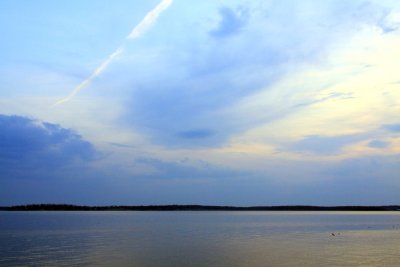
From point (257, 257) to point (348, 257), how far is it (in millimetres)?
8178

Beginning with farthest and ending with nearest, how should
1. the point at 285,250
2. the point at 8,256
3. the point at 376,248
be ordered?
the point at 376,248 → the point at 285,250 → the point at 8,256

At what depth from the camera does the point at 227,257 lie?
38.6 meters

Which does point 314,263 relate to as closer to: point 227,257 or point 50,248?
point 227,257

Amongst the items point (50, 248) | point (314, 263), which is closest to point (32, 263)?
point (50, 248)

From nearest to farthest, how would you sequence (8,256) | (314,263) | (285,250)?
(314,263)
(8,256)
(285,250)

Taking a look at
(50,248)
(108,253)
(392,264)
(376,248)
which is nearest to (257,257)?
(392,264)

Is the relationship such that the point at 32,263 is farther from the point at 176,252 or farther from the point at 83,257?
the point at 176,252

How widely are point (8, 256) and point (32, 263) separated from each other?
17.8 feet

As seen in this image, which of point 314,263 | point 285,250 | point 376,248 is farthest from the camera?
point 376,248

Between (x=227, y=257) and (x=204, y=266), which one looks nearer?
(x=204, y=266)

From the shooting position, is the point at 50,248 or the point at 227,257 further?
the point at 50,248

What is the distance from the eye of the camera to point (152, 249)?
44.7 metres

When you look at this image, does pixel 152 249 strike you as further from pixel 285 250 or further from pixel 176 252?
pixel 285 250

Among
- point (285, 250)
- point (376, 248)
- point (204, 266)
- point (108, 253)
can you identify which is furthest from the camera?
point (376, 248)
